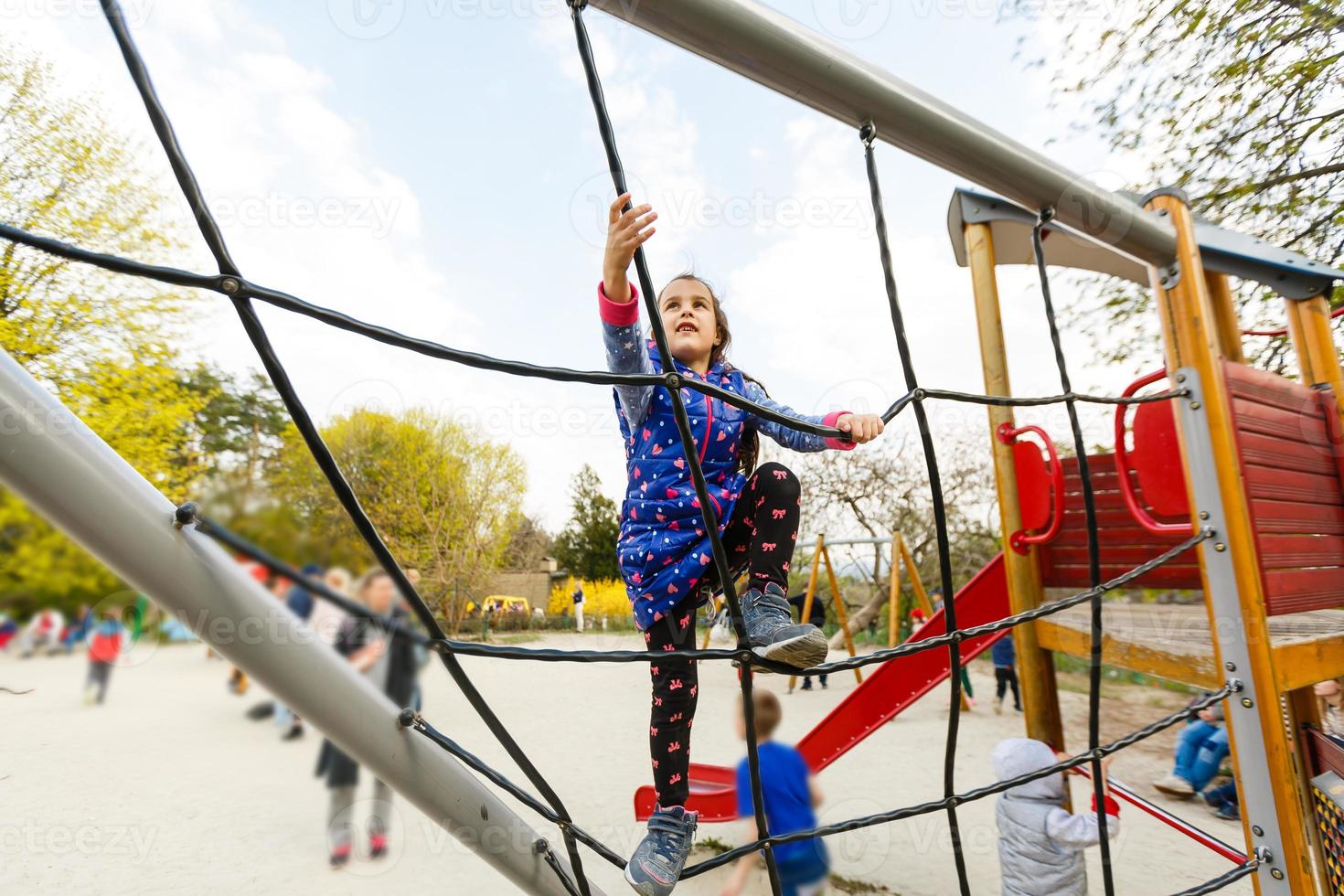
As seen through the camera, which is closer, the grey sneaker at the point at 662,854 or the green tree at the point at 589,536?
the grey sneaker at the point at 662,854

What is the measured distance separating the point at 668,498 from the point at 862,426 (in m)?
0.29

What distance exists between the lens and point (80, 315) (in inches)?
117

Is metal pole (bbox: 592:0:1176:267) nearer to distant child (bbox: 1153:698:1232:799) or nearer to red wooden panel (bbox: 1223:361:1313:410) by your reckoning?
red wooden panel (bbox: 1223:361:1313:410)

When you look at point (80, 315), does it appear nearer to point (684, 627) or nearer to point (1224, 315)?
point (684, 627)

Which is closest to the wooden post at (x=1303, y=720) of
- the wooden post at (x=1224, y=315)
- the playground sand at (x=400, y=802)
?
the playground sand at (x=400, y=802)

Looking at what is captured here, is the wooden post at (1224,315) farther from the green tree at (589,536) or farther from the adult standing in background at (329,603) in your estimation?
the green tree at (589,536)

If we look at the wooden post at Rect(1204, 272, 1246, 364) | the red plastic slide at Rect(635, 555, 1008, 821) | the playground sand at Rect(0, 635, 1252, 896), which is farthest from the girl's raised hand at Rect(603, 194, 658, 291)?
the wooden post at Rect(1204, 272, 1246, 364)

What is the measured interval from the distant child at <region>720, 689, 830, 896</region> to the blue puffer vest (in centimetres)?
74

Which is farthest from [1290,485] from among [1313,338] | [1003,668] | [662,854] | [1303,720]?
[1003,668]

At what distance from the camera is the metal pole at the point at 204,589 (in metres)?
0.48

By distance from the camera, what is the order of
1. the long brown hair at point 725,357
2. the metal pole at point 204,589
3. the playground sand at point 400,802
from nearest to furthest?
the metal pole at point 204,589
the long brown hair at point 725,357
the playground sand at point 400,802

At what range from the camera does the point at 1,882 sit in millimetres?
2721

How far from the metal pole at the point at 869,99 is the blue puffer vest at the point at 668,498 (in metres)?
0.44

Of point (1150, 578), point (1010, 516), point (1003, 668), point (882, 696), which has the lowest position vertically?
point (1003, 668)
